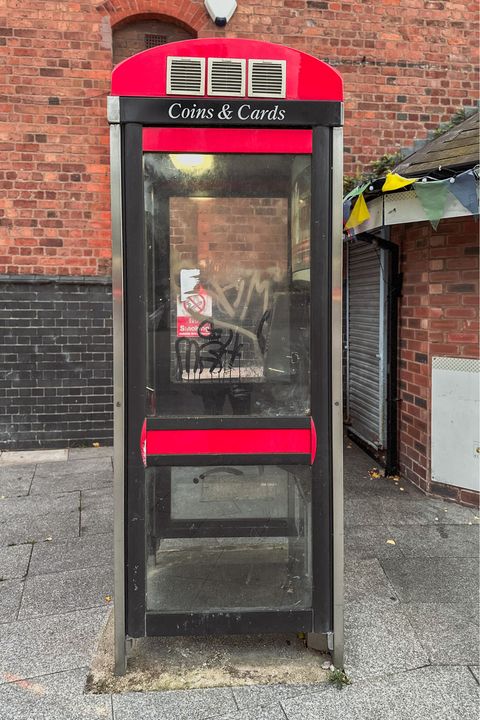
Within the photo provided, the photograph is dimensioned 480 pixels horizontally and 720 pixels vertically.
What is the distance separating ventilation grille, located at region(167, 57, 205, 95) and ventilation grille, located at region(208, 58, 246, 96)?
0.19ft

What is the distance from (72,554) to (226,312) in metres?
2.32

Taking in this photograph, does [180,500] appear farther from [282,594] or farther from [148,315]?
[148,315]

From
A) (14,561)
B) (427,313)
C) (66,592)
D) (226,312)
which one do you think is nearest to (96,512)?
(14,561)

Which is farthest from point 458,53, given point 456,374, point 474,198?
point 456,374

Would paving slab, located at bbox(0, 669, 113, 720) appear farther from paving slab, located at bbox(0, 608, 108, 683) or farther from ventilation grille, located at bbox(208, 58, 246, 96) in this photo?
ventilation grille, located at bbox(208, 58, 246, 96)

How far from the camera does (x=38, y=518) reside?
14.6 feet

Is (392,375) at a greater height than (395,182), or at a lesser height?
lesser

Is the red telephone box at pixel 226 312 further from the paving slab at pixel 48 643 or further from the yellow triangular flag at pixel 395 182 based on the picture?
the yellow triangular flag at pixel 395 182

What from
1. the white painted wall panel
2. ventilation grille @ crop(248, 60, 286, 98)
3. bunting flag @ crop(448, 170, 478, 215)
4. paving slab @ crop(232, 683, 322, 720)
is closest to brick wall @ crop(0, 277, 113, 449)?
the white painted wall panel

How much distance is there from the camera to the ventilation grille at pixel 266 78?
7.77ft

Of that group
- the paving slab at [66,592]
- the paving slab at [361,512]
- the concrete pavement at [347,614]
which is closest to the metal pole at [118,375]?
the concrete pavement at [347,614]

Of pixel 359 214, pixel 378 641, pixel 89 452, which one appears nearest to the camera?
pixel 378 641

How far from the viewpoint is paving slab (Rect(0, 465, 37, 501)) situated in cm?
504

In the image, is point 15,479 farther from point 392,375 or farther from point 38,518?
point 392,375
